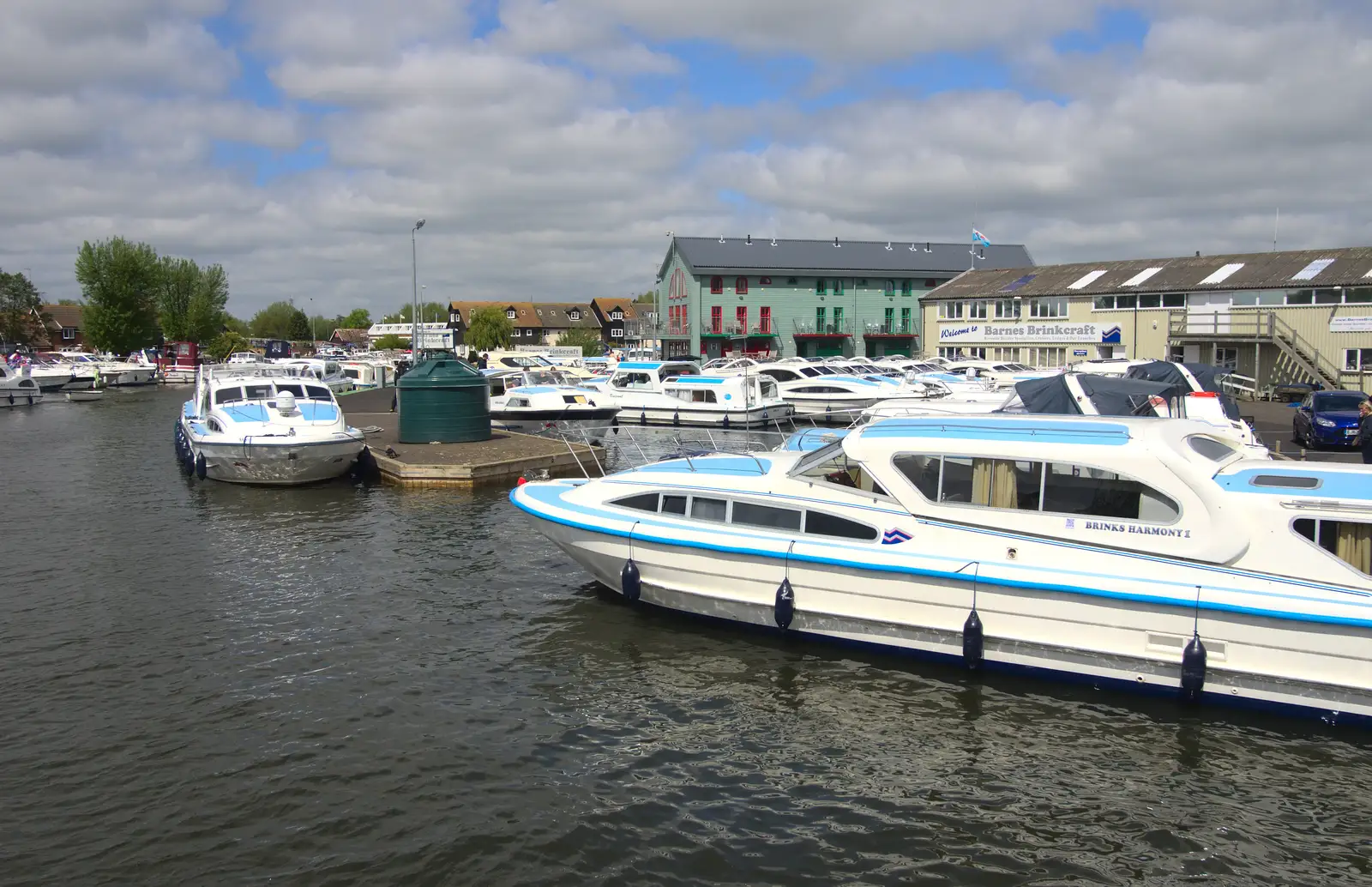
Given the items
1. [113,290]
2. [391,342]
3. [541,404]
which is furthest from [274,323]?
[541,404]

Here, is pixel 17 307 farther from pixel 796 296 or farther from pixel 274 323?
pixel 796 296

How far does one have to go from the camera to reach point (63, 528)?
711 inches

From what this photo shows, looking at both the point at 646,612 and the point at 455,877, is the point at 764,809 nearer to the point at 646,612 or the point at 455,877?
the point at 455,877

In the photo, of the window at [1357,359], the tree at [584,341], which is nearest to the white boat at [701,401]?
the window at [1357,359]

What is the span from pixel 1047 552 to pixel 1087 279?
152 ft

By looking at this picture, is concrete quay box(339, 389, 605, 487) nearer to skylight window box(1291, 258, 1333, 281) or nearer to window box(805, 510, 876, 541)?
window box(805, 510, 876, 541)

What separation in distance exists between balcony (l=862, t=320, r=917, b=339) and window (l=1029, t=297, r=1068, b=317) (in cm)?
2211

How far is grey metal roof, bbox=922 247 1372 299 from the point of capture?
40.8 meters

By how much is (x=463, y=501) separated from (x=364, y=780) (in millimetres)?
12143

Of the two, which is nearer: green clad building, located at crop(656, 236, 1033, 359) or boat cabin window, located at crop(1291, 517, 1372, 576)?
boat cabin window, located at crop(1291, 517, 1372, 576)

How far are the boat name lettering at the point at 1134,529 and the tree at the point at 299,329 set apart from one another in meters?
167

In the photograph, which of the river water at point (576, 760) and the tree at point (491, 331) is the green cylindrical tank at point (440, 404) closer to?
the river water at point (576, 760)

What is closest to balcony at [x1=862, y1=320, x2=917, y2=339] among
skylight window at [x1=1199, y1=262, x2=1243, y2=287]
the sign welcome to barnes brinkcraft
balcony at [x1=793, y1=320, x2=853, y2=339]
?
balcony at [x1=793, y1=320, x2=853, y2=339]

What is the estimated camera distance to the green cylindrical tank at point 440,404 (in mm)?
25656
